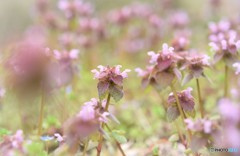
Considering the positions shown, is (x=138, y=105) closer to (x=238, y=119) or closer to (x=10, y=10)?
(x=238, y=119)

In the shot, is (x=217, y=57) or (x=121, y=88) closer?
(x=121, y=88)

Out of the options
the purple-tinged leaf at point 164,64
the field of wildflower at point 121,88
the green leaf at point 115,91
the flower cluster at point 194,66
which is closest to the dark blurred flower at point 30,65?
the field of wildflower at point 121,88

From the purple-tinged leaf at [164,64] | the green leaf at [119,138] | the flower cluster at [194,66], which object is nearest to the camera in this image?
the green leaf at [119,138]

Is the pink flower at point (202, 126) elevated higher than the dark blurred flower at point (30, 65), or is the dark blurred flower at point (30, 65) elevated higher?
the dark blurred flower at point (30, 65)

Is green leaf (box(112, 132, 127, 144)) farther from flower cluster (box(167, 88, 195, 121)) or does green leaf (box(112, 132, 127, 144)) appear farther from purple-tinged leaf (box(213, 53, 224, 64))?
purple-tinged leaf (box(213, 53, 224, 64))

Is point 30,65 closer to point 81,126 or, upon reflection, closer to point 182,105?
point 81,126

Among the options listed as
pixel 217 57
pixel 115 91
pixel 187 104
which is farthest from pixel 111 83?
pixel 217 57

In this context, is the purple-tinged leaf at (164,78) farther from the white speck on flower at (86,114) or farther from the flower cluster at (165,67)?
the white speck on flower at (86,114)

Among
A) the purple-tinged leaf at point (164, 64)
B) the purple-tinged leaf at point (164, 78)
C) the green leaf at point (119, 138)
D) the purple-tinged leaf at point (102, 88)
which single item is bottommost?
the green leaf at point (119, 138)

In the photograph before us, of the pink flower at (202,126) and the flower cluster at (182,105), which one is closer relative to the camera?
the pink flower at (202,126)
